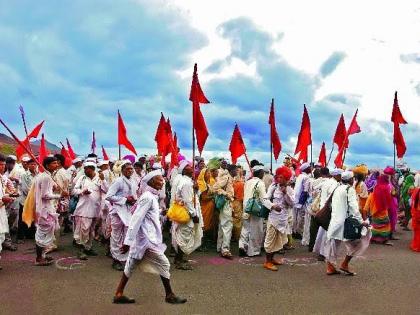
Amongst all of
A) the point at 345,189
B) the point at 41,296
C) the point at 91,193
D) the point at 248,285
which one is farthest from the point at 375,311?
the point at 91,193

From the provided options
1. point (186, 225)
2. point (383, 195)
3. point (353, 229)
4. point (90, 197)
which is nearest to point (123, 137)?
point (90, 197)

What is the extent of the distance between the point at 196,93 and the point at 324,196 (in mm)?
3368

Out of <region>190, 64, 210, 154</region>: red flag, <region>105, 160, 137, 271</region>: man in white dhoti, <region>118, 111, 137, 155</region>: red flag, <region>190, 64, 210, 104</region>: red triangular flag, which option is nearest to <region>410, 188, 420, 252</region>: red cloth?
<region>190, 64, 210, 154</region>: red flag

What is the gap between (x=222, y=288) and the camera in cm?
734

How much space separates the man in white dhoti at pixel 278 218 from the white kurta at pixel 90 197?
140 inches

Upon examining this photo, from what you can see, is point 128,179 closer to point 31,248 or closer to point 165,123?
point 31,248

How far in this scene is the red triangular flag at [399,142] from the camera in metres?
14.5

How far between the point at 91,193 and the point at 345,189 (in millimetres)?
5006

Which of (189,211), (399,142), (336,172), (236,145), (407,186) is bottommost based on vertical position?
(189,211)

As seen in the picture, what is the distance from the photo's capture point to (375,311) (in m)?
6.31

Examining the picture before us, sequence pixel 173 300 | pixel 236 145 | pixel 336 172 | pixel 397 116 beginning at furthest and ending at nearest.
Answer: pixel 397 116
pixel 236 145
pixel 336 172
pixel 173 300

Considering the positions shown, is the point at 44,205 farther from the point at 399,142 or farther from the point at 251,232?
the point at 399,142

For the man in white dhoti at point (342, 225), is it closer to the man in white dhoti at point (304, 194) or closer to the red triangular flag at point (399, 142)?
the man in white dhoti at point (304, 194)

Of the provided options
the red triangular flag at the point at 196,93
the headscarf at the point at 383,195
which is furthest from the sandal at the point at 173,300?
the headscarf at the point at 383,195
